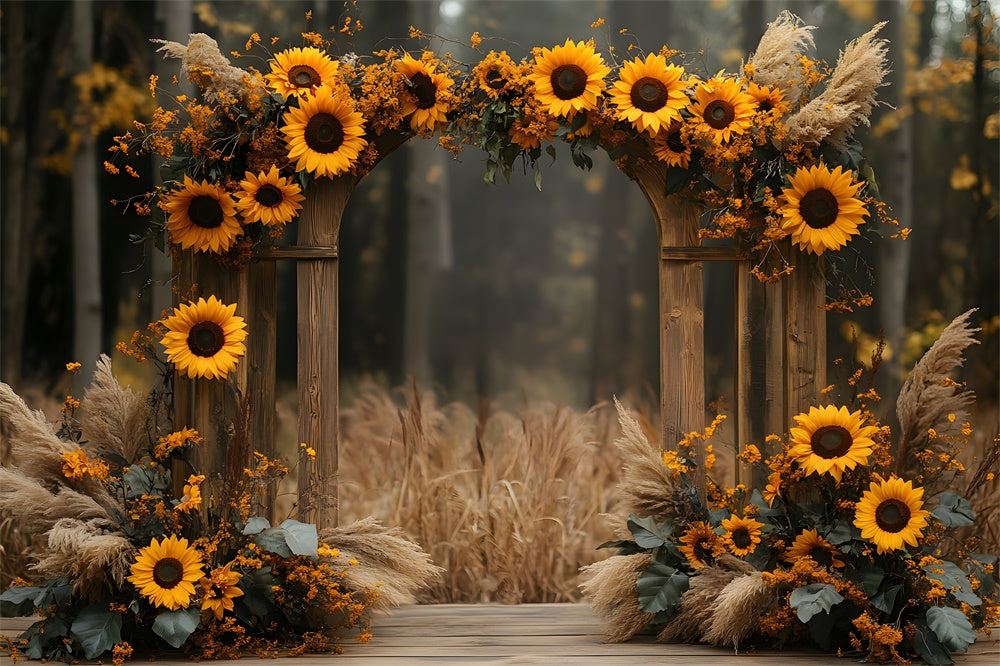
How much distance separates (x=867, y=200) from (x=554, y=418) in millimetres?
1903

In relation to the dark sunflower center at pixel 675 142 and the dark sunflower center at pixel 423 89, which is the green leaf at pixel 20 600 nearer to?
the dark sunflower center at pixel 423 89

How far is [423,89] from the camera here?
11.0 ft

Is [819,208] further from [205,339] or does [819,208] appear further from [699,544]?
[205,339]

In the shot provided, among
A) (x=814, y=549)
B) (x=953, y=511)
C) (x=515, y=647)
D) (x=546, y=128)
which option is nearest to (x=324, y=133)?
(x=546, y=128)

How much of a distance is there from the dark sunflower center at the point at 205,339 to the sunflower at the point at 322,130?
24.5 inches

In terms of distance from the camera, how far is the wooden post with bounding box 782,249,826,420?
11.1 feet

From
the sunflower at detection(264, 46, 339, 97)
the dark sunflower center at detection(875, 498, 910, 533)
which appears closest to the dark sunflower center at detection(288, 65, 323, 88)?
the sunflower at detection(264, 46, 339, 97)

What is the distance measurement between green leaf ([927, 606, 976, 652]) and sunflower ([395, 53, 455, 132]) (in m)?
2.32

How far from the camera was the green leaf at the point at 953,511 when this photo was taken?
10.2 ft

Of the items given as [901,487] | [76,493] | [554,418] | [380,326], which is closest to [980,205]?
[554,418]

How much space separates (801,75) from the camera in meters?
3.43

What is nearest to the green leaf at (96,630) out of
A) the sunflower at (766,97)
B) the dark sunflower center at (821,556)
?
the dark sunflower center at (821,556)

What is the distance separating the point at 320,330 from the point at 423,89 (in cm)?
94

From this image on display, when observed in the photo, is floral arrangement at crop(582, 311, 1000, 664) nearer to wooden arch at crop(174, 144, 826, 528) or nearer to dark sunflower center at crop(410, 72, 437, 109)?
wooden arch at crop(174, 144, 826, 528)
